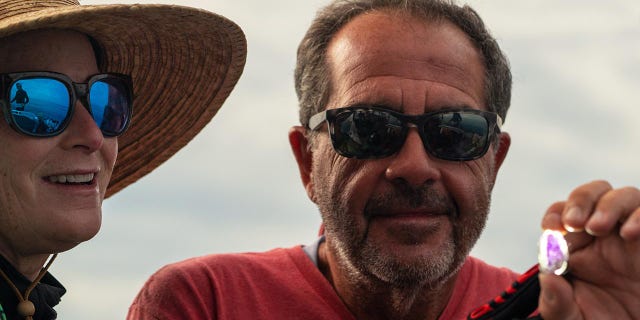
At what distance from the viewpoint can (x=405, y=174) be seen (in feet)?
15.4

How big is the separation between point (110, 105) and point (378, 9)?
5.31 feet

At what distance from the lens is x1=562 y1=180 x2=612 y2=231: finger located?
2.89 m

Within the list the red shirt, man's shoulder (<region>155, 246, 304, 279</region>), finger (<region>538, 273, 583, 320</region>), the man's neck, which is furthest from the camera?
the man's neck

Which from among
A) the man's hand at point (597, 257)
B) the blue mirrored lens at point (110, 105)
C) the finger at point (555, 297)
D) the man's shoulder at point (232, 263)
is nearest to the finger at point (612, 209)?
the man's hand at point (597, 257)

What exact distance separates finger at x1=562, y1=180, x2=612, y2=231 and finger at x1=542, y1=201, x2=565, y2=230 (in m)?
0.02

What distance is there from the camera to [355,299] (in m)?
4.98

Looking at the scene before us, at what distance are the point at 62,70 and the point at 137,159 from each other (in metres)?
1.16

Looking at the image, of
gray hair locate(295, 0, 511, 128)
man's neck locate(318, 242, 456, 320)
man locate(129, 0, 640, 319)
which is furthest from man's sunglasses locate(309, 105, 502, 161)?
man's neck locate(318, 242, 456, 320)

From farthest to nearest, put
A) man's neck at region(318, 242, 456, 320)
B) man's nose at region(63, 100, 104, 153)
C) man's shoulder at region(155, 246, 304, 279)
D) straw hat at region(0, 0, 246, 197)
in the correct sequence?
man's neck at region(318, 242, 456, 320) < man's shoulder at region(155, 246, 304, 279) < straw hat at region(0, 0, 246, 197) < man's nose at region(63, 100, 104, 153)

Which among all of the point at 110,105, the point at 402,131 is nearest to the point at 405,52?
the point at 402,131

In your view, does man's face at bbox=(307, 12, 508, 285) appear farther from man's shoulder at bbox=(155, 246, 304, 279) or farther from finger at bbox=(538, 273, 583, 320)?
Result: finger at bbox=(538, 273, 583, 320)

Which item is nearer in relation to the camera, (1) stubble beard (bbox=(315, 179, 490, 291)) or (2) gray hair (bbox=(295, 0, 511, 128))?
(1) stubble beard (bbox=(315, 179, 490, 291))

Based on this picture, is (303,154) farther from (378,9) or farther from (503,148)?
(503,148)

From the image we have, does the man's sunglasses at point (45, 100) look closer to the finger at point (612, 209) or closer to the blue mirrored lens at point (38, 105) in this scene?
the blue mirrored lens at point (38, 105)
